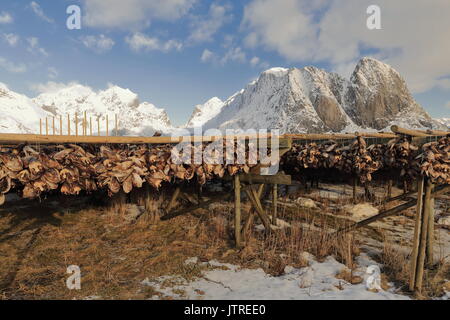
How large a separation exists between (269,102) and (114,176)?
14902 cm

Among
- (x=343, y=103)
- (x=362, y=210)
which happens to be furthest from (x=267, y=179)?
(x=343, y=103)

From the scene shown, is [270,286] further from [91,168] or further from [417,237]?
[91,168]

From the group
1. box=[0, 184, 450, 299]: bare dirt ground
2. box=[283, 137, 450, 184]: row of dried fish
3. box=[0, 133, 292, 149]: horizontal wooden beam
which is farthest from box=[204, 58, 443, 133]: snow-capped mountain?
box=[0, 133, 292, 149]: horizontal wooden beam

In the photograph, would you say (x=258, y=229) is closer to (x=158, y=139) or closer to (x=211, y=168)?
(x=211, y=168)

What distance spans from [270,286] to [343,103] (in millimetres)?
134684

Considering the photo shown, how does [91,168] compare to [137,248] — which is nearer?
Result: [91,168]

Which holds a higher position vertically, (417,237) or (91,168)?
(91,168)

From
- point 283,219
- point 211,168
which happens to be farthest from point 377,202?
point 211,168

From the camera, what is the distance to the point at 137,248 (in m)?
6.06

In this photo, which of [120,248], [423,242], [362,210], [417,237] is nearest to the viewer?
[417,237]

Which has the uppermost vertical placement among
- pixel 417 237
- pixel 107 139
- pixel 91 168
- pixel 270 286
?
pixel 107 139

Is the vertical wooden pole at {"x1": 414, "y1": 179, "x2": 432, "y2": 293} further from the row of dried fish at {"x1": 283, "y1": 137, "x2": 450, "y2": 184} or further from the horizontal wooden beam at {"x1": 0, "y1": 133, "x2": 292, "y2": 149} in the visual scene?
the horizontal wooden beam at {"x1": 0, "y1": 133, "x2": 292, "y2": 149}

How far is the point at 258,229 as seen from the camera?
24.9ft

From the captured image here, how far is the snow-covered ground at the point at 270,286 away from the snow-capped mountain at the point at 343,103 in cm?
10615
